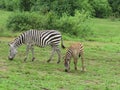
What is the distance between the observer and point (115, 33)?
32156 mm

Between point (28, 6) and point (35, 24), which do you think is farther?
point (28, 6)

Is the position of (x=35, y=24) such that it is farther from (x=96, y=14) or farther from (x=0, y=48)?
(x=96, y=14)

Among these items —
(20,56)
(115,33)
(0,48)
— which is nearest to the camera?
(20,56)

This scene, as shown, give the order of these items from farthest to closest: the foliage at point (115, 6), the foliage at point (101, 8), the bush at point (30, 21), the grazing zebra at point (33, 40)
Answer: the foliage at point (115, 6), the foliage at point (101, 8), the bush at point (30, 21), the grazing zebra at point (33, 40)

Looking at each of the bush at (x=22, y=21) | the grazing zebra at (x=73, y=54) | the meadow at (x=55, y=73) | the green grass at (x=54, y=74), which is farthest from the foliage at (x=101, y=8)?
the grazing zebra at (x=73, y=54)

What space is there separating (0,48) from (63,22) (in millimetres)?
8215

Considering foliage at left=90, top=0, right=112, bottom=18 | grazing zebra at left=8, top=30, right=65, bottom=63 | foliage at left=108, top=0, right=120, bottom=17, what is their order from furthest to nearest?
foliage at left=108, top=0, right=120, bottom=17
foliage at left=90, top=0, right=112, bottom=18
grazing zebra at left=8, top=30, right=65, bottom=63

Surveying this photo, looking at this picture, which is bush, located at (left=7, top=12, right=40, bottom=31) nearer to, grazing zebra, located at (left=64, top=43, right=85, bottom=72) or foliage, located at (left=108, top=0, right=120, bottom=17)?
grazing zebra, located at (left=64, top=43, right=85, bottom=72)

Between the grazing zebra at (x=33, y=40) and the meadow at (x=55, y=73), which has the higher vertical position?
the grazing zebra at (x=33, y=40)

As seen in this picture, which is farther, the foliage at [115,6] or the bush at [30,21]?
the foliage at [115,6]

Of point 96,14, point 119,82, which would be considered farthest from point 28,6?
point 119,82

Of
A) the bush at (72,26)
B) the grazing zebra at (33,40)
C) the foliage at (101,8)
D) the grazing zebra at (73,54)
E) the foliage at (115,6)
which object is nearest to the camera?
the grazing zebra at (73,54)

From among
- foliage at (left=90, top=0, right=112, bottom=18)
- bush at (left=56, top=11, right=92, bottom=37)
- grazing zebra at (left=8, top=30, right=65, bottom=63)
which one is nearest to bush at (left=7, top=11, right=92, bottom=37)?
bush at (left=56, top=11, right=92, bottom=37)

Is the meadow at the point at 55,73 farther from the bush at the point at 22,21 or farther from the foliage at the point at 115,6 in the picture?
the foliage at the point at 115,6
